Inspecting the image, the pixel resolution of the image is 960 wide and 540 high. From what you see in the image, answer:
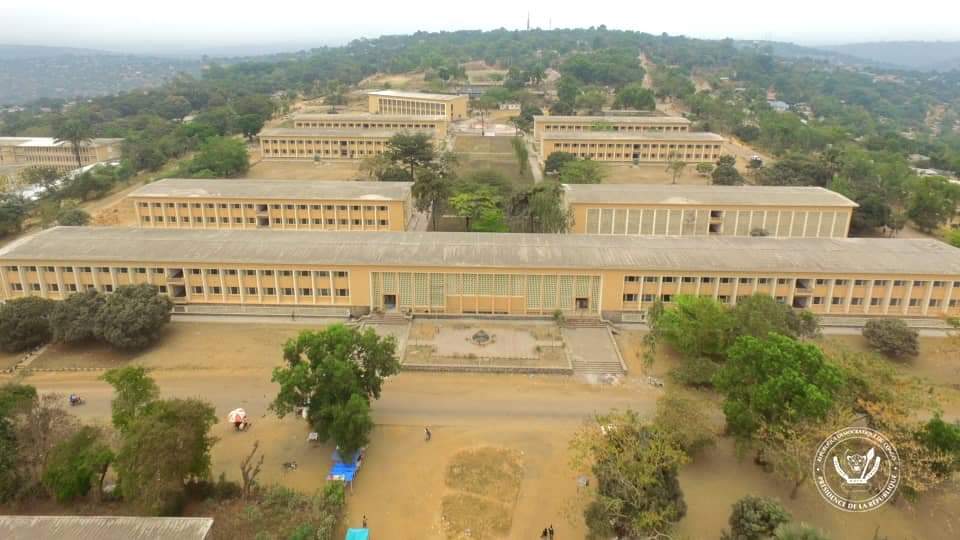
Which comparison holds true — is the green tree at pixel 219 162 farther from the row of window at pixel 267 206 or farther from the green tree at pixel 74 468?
the green tree at pixel 74 468

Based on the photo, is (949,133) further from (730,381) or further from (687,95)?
(730,381)

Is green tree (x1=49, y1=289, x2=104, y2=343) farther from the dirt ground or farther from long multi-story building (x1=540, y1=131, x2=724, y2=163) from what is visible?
long multi-story building (x1=540, y1=131, x2=724, y2=163)

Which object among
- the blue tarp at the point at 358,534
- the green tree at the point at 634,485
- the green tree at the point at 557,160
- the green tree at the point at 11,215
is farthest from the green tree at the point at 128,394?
the green tree at the point at 557,160

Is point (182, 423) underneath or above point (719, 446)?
above

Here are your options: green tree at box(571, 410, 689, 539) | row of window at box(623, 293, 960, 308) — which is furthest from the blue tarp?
row of window at box(623, 293, 960, 308)

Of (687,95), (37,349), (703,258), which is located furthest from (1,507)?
(687,95)

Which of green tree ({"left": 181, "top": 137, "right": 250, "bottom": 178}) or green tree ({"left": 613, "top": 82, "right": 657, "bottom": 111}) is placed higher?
green tree ({"left": 613, "top": 82, "right": 657, "bottom": 111})

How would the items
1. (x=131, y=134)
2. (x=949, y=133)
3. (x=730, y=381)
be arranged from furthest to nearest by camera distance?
(x=949, y=133), (x=131, y=134), (x=730, y=381)

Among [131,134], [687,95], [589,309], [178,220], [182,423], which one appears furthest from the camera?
[687,95]

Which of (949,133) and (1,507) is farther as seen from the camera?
(949,133)
